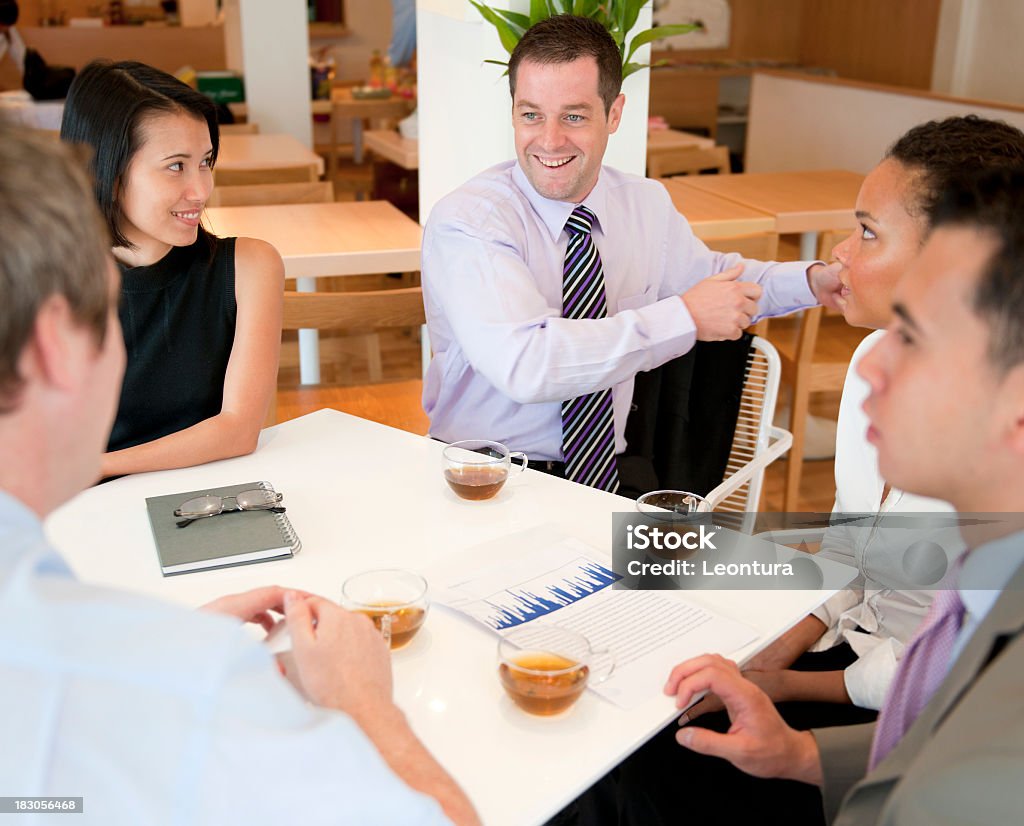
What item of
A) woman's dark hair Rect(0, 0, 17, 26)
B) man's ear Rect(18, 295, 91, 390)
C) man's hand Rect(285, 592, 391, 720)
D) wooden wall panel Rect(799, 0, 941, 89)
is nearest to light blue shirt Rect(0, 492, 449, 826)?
man's ear Rect(18, 295, 91, 390)

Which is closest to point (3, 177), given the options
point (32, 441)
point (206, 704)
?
point (32, 441)

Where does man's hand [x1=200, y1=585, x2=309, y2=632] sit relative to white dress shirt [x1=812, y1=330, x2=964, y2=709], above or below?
above

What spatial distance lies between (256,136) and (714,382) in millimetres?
3746

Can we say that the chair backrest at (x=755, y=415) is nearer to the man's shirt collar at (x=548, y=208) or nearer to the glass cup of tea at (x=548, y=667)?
the man's shirt collar at (x=548, y=208)

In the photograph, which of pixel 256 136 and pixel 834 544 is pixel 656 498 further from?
pixel 256 136

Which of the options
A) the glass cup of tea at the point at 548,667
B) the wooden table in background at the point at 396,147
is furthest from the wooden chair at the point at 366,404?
the wooden table in background at the point at 396,147

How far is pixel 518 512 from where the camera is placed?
164cm

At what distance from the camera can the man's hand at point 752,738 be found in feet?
4.08

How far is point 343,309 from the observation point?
241cm

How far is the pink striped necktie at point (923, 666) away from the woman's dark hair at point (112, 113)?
1561 mm

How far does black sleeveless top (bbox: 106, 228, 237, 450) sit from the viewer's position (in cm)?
204

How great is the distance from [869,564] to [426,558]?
753 mm

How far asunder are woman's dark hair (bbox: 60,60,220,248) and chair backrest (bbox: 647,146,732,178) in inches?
121

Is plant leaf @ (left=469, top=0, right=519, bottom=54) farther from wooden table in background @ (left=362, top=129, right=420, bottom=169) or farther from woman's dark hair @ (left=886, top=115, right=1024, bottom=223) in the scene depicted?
wooden table in background @ (left=362, top=129, right=420, bottom=169)
